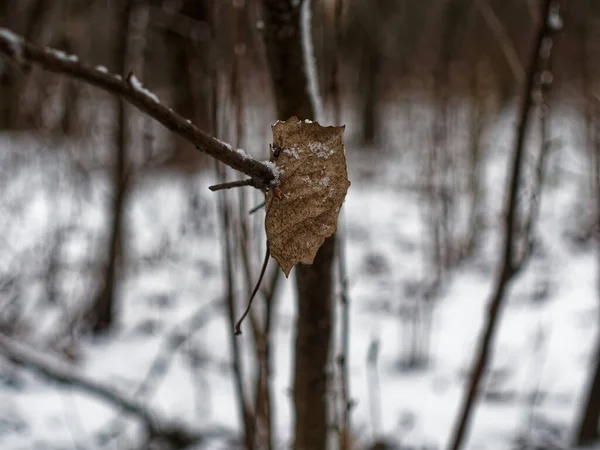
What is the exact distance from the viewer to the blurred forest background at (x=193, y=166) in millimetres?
1337

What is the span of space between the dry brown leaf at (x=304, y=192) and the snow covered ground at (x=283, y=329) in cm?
76

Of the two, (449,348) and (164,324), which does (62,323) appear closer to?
(164,324)

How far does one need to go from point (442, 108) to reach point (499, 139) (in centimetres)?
588

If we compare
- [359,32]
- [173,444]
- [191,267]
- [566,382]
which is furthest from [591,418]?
[359,32]

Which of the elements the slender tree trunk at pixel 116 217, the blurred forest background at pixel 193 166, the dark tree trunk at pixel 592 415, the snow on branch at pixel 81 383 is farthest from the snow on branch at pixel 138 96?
the slender tree trunk at pixel 116 217

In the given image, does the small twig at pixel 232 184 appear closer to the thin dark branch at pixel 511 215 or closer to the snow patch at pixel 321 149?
the snow patch at pixel 321 149

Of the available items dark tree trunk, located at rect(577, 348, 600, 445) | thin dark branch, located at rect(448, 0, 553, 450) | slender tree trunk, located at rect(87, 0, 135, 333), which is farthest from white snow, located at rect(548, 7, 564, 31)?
slender tree trunk, located at rect(87, 0, 135, 333)

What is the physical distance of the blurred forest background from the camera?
1.34m

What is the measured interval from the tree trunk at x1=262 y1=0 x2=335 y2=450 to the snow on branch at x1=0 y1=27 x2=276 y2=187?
0.31m

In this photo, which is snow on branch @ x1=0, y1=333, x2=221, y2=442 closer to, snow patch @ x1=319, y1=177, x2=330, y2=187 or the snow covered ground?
the snow covered ground

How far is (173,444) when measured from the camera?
7.25 ft

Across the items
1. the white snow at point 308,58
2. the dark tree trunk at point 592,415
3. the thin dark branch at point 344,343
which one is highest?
the white snow at point 308,58

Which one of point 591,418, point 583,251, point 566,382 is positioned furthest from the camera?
point 583,251

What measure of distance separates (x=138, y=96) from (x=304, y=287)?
1.44 feet
